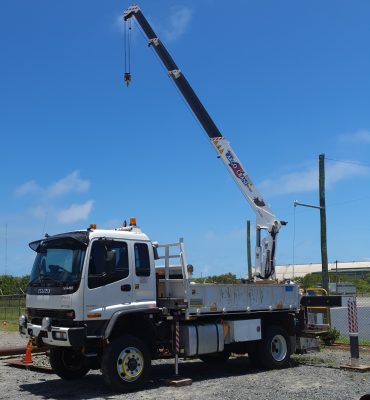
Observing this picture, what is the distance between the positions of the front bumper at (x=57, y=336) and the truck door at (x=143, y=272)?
143cm

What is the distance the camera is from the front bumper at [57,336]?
9.62 meters

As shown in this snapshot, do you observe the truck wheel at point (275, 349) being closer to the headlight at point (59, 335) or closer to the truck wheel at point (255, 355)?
the truck wheel at point (255, 355)

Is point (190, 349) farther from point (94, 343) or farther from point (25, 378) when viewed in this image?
point (25, 378)

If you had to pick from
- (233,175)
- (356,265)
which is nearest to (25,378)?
(233,175)

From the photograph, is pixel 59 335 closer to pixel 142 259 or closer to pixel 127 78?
pixel 142 259

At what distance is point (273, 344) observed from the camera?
13.2m

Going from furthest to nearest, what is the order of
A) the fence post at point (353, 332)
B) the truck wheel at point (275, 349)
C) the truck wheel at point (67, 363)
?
the truck wheel at point (275, 349), the fence post at point (353, 332), the truck wheel at point (67, 363)

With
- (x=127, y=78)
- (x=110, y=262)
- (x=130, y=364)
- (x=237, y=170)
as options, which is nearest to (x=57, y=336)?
(x=130, y=364)

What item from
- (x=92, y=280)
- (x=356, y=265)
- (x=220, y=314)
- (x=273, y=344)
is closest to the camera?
(x=92, y=280)

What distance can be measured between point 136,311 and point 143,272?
79cm

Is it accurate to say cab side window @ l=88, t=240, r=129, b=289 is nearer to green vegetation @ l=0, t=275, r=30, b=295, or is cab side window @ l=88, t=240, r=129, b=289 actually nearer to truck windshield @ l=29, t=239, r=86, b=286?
truck windshield @ l=29, t=239, r=86, b=286

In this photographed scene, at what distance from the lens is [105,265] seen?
10211 mm

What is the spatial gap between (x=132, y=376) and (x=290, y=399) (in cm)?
285

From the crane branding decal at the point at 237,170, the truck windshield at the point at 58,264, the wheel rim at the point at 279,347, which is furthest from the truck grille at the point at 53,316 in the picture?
the crane branding decal at the point at 237,170
